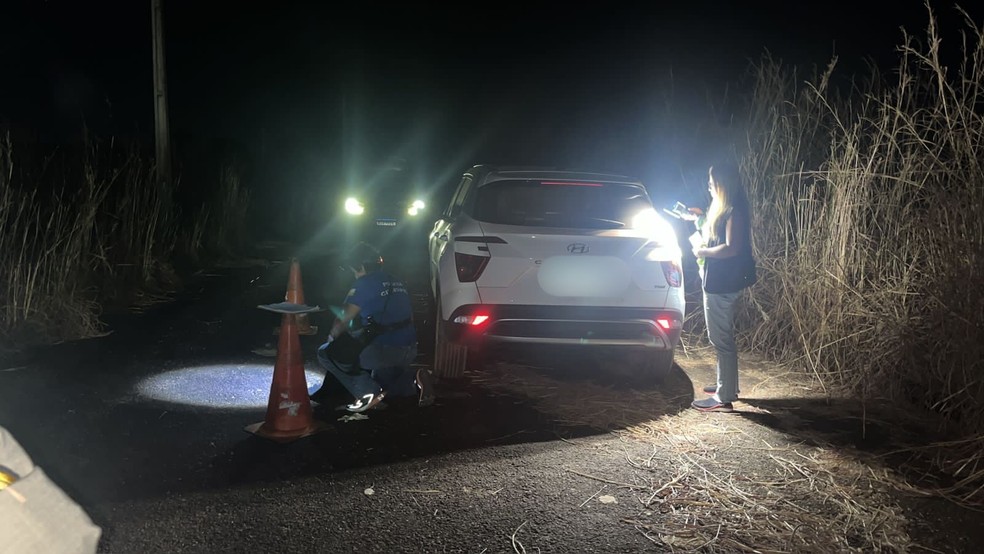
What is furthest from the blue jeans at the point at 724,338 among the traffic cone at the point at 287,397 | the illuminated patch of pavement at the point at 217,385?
the illuminated patch of pavement at the point at 217,385

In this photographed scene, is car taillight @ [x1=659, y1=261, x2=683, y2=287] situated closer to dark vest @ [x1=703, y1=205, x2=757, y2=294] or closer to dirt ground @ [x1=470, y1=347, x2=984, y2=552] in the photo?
dark vest @ [x1=703, y1=205, x2=757, y2=294]

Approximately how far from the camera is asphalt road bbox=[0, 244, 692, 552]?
10.2ft

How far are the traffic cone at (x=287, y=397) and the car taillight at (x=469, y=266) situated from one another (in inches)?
48.2

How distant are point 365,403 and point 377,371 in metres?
0.27

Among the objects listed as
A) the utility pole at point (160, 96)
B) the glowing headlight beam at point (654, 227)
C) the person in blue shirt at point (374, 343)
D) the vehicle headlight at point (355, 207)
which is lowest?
the person in blue shirt at point (374, 343)

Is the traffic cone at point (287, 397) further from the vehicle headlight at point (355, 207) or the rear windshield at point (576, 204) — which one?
the vehicle headlight at point (355, 207)

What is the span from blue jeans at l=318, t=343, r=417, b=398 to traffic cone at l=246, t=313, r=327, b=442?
1.74 ft

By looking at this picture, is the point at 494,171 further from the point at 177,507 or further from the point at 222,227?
the point at 222,227

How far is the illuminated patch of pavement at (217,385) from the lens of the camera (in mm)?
5008

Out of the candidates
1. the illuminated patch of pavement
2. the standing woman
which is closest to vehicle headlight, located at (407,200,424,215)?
the illuminated patch of pavement

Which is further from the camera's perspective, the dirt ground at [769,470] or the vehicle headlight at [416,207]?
the vehicle headlight at [416,207]

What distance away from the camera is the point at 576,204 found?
5789 mm

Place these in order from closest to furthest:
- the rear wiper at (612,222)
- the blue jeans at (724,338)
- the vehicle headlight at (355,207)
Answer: the blue jeans at (724,338), the rear wiper at (612,222), the vehicle headlight at (355,207)

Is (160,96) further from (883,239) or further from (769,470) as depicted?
(769,470)
